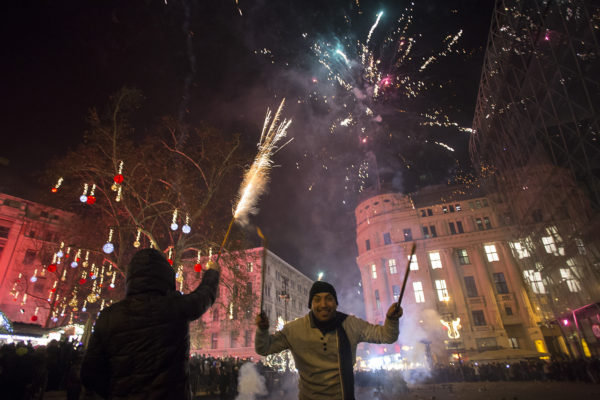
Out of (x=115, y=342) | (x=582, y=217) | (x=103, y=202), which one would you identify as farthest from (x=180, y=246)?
(x=582, y=217)

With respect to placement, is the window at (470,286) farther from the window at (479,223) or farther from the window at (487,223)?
the window at (487,223)

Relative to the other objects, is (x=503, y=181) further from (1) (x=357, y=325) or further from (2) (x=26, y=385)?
(2) (x=26, y=385)

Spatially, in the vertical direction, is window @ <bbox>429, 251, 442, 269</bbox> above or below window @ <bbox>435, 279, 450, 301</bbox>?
above

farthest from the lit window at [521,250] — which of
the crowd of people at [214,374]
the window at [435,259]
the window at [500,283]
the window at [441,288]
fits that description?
the window at [435,259]

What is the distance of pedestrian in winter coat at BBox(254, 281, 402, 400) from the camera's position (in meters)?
2.84

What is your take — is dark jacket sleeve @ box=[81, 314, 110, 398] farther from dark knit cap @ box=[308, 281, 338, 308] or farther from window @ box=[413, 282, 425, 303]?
window @ box=[413, 282, 425, 303]

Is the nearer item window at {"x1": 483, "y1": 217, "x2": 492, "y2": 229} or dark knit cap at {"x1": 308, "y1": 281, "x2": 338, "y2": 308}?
dark knit cap at {"x1": 308, "y1": 281, "x2": 338, "y2": 308}

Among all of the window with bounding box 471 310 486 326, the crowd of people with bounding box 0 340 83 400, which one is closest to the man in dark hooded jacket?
the crowd of people with bounding box 0 340 83 400

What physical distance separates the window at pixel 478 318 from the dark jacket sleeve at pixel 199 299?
41.9 metres

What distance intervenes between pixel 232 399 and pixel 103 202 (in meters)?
12.7

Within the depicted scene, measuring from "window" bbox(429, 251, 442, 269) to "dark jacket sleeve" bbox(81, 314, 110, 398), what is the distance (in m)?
43.4

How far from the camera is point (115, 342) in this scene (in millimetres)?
2346

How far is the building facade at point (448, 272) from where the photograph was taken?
34750 millimetres

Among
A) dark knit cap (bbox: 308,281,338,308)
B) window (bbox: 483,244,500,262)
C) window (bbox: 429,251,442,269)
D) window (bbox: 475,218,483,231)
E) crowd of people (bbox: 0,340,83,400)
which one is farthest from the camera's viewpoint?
window (bbox: 475,218,483,231)
